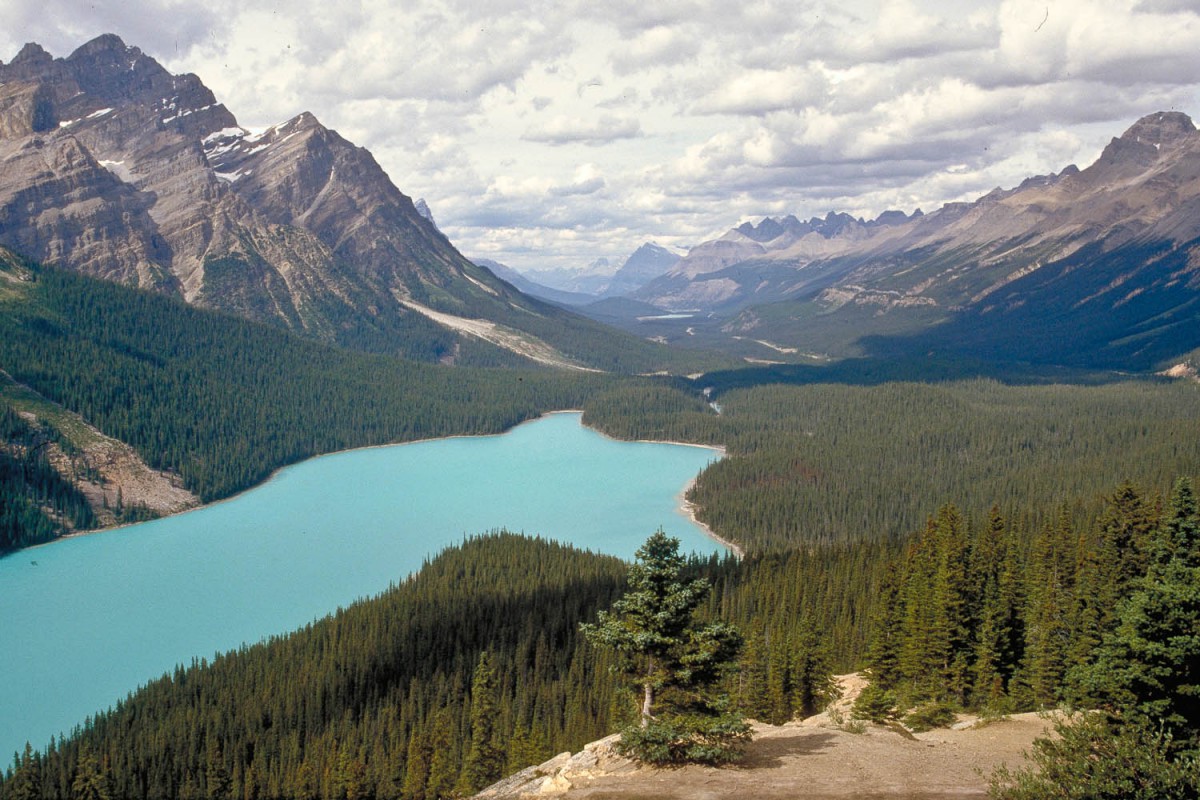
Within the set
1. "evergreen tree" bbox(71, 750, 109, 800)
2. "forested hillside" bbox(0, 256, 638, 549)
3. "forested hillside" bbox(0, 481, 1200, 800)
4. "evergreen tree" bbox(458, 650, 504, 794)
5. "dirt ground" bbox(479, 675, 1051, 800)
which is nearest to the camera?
"dirt ground" bbox(479, 675, 1051, 800)

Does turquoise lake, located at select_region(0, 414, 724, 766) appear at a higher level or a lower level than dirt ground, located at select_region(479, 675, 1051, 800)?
lower

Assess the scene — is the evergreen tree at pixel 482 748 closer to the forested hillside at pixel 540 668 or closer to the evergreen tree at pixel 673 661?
the forested hillside at pixel 540 668

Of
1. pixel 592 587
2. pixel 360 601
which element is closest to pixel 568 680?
pixel 592 587

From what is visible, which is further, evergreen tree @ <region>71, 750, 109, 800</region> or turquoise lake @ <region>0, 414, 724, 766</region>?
turquoise lake @ <region>0, 414, 724, 766</region>

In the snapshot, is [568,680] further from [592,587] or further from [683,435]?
[683,435]

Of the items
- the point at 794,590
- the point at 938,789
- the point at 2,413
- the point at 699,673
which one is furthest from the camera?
the point at 2,413

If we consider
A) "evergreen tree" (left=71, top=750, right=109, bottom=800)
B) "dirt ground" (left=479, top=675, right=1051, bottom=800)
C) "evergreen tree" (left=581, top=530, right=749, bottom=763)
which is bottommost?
"evergreen tree" (left=71, top=750, right=109, bottom=800)

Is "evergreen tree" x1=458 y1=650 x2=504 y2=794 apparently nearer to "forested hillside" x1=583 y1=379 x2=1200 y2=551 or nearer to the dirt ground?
the dirt ground

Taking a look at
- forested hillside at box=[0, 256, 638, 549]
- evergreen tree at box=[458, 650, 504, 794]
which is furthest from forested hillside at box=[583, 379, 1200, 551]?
forested hillside at box=[0, 256, 638, 549]
